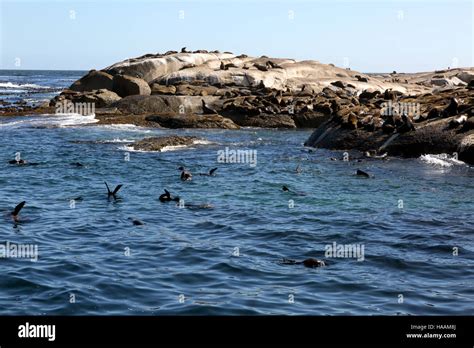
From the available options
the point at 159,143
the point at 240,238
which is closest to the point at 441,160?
the point at 159,143

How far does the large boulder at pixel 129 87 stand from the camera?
53.2 m

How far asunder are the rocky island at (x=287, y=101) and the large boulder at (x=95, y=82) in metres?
0.09

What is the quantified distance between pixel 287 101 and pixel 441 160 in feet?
74.2

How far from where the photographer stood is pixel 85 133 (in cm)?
3603

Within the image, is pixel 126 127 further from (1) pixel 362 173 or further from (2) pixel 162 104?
(1) pixel 362 173

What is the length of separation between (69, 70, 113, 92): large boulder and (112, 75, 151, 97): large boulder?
4.00 m

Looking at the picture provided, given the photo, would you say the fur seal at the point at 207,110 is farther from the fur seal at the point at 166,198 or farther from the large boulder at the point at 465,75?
the large boulder at the point at 465,75

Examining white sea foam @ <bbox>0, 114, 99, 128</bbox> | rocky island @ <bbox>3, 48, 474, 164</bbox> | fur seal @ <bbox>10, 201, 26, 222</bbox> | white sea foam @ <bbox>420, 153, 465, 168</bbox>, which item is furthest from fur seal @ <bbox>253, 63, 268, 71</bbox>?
fur seal @ <bbox>10, 201, 26, 222</bbox>

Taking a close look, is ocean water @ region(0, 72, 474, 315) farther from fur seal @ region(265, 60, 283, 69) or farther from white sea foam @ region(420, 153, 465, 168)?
fur seal @ region(265, 60, 283, 69)

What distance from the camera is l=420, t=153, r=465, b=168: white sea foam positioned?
2421 cm

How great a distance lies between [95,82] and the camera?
2341 inches

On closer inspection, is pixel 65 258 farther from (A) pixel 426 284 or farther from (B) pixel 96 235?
(A) pixel 426 284

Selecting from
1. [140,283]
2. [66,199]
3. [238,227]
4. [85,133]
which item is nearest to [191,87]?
[85,133]

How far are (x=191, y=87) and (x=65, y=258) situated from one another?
41.2 metres
